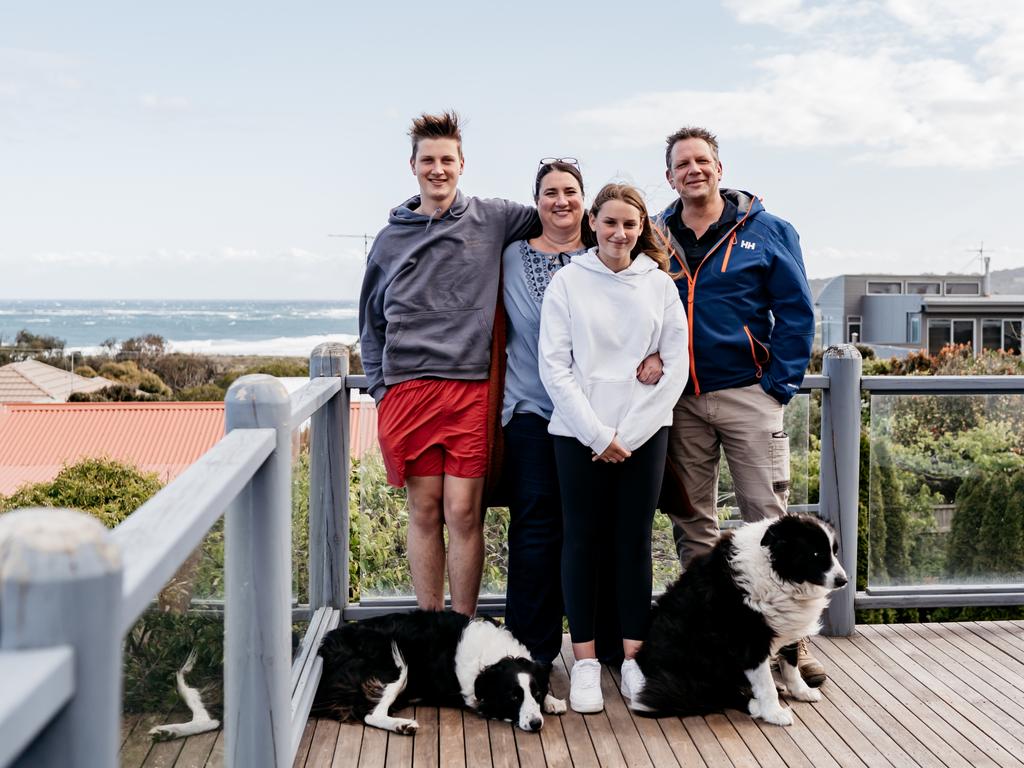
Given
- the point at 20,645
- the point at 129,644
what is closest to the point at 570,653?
the point at 129,644

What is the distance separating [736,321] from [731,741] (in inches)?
56.8

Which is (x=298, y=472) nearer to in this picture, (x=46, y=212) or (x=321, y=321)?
(x=321, y=321)

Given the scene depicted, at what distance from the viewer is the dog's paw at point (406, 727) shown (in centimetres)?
318

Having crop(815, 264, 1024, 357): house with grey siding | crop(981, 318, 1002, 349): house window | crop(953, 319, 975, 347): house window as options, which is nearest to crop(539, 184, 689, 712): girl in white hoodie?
crop(815, 264, 1024, 357): house with grey siding

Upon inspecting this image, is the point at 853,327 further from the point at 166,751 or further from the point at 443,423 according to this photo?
the point at 166,751

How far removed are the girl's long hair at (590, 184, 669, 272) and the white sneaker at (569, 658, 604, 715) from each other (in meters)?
1.38

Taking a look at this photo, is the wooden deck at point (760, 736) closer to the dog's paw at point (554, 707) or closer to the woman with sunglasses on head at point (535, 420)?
the dog's paw at point (554, 707)

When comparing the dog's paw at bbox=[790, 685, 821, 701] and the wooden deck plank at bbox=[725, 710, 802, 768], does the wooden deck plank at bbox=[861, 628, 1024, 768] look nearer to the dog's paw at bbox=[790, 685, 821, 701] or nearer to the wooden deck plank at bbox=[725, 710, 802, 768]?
the dog's paw at bbox=[790, 685, 821, 701]

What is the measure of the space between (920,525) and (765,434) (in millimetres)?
1190

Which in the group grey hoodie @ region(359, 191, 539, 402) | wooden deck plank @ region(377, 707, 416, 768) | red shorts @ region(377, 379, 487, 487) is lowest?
wooden deck plank @ region(377, 707, 416, 768)

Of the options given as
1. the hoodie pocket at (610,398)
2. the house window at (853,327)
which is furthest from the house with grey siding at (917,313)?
the hoodie pocket at (610,398)

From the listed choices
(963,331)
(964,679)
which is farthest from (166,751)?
(963,331)

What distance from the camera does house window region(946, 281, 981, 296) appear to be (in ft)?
181

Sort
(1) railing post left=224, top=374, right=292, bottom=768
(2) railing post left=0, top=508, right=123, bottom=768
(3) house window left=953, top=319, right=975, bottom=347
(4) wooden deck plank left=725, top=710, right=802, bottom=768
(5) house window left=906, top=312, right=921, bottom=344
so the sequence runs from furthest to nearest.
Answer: (5) house window left=906, top=312, right=921, bottom=344 < (3) house window left=953, top=319, right=975, bottom=347 < (4) wooden deck plank left=725, top=710, right=802, bottom=768 < (1) railing post left=224, top=374, right=292, bottom=768 < (2) railing post left=0, top=508, right=123, bottom=768
